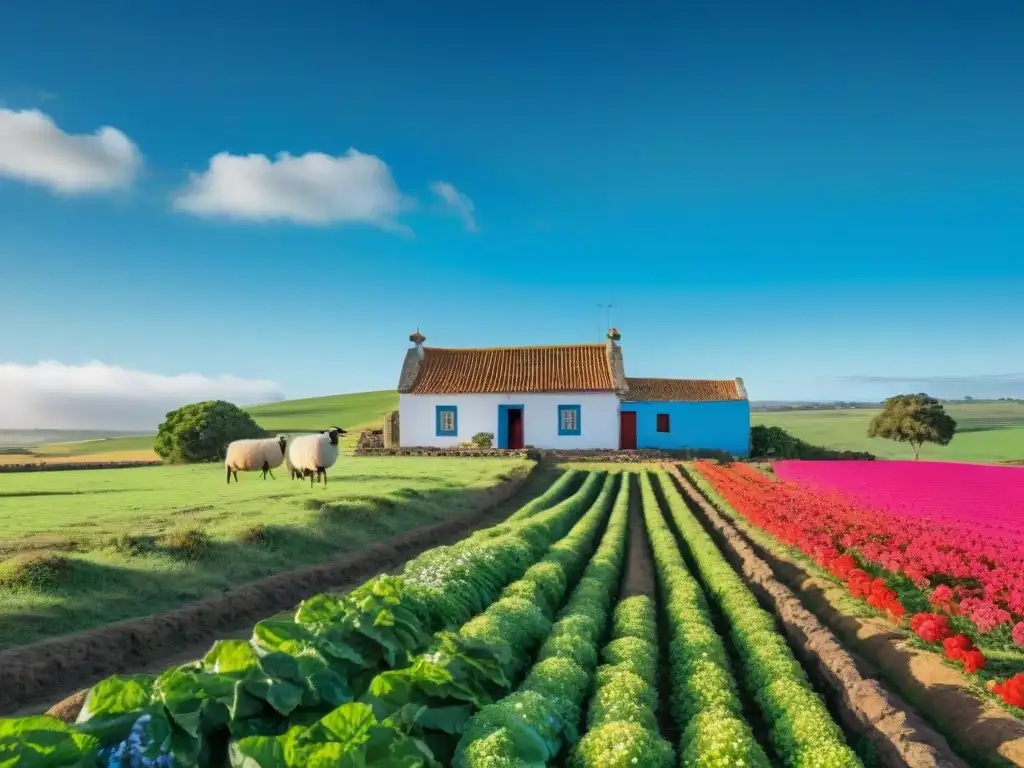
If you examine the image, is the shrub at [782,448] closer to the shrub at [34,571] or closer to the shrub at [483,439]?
the shrub at [483,439]

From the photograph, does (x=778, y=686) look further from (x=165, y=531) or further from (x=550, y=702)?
(x=165, y=531)

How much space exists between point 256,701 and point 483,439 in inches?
1410

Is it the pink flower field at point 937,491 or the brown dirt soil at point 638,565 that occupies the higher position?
the pink flower field at point 937,491

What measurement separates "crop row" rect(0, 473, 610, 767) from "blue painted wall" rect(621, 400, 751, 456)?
119 feet

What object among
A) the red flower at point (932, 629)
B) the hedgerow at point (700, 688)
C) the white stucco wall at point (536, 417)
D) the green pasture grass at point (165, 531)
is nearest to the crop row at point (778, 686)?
the hedgerow at point (700, 688)

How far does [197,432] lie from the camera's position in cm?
3753

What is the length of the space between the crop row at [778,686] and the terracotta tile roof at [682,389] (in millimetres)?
31351

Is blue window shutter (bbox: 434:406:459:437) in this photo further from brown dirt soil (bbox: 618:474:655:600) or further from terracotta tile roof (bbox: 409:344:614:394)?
brown dirt soil (bbox: 618:474:655:600)

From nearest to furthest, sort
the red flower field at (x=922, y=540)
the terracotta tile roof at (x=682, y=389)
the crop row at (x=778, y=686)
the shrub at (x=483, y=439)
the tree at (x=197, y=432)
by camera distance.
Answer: the crop row at (x=778, y=686) < the red flower field at (x=922, y=540) < the tree at (x=197, y=432) < the shrub at (x=483, y=439) < the terracotta tile roof at (x=682, y=389)

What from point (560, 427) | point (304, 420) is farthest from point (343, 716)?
point (304, 420)

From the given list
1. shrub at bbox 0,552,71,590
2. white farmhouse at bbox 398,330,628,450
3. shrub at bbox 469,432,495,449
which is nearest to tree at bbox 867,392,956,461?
white farmhouse at bbox 398,330,628,450

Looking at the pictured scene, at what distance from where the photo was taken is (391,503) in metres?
19.3

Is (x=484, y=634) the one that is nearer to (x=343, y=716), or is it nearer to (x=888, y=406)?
(x=343, y=716)

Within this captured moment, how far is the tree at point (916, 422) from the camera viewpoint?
4328 centimetres
